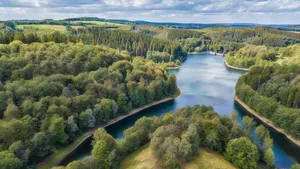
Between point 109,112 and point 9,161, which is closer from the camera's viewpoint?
point 9,161

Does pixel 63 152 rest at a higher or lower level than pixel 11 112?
lower

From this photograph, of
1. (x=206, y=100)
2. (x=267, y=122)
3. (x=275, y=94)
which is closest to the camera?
(x=267, y=122)

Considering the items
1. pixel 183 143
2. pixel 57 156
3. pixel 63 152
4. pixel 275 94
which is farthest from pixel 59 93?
pixel 275 94

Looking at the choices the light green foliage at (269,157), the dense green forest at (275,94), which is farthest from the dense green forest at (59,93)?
the light green foliage at (269,157)

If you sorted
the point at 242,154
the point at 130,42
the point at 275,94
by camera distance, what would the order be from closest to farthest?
the point at 242,154 → the point at 275,94 → the point at 130,42

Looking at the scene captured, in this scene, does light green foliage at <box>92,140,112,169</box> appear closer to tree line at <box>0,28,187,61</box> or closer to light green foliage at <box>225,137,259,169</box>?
light green foliage at <box>225,137,259,169</box>

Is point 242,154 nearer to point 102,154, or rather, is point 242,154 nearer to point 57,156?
point 102,154

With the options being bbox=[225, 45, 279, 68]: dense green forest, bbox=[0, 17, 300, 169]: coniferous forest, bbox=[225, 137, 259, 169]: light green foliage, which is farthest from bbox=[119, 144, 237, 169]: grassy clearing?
bbox=[225, 45, 279, 68]: dense green forest

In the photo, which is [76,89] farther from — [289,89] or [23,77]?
[289,89]
